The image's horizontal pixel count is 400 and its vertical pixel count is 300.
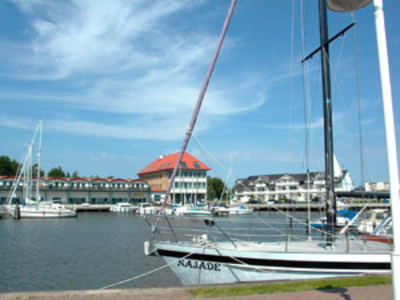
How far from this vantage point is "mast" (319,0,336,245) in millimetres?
13773

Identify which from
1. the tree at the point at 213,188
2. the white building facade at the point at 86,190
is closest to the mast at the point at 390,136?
the white building facade at the point at 86,190

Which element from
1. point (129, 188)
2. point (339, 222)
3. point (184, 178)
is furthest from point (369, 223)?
point (129, 188)

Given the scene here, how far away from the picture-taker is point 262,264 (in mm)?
12148

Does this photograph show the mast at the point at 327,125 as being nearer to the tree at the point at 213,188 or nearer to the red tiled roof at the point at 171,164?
the red tiled roof at the point at 171,164

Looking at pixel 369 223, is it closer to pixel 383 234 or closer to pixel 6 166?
pixel 383 234

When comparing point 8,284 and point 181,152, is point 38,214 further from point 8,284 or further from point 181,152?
point 181,152

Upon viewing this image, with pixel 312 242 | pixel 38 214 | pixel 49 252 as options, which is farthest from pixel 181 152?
pixel 38 214

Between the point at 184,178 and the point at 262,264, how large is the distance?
91706 mm

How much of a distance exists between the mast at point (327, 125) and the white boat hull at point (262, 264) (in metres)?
1.33

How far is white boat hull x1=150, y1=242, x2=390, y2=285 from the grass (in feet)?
4.62

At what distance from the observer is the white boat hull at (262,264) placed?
11719 millimetres

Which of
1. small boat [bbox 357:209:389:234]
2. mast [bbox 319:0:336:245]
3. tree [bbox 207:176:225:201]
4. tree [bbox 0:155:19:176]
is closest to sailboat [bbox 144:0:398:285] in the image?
mast [bbox 319:0:336:245]

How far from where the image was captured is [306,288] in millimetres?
9219

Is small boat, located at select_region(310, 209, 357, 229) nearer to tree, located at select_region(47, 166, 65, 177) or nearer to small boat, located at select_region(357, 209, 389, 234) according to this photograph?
small boat, located at select_region(357, 209, 389, 234)
